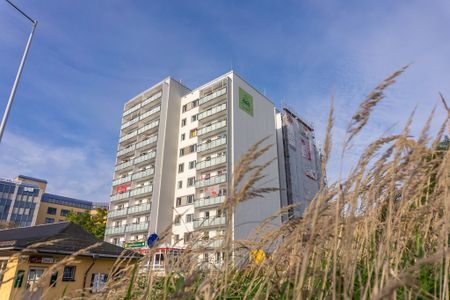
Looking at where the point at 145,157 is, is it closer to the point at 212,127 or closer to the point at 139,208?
the point at 139,208

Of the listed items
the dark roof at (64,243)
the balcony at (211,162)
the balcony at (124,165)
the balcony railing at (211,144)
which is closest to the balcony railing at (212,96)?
the balcony railing at (211,144)

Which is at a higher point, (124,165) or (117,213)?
(124,165)

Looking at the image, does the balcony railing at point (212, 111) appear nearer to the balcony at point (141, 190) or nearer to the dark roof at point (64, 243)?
the balcony at point (141, 190)

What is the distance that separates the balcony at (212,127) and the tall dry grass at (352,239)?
32189 millimetres

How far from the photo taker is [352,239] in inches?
52.6

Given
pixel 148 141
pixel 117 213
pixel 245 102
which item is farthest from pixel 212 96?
pixel 117 213

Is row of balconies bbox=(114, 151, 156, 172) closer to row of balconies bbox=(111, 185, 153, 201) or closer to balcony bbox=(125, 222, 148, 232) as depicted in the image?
row of balconies bbox=(111, 185, 153, 201)

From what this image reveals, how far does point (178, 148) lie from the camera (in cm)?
3944

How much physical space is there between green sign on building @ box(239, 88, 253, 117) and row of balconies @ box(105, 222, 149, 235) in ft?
58.0

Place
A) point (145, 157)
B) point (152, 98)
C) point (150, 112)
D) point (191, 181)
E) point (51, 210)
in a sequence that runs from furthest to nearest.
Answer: point (51, 210) < point (152, 98) < point (150, 112) < point (145, 157) < point (191, 181)

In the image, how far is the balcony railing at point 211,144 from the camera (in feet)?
111

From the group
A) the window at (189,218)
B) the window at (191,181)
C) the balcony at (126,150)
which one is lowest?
the window at (189,218)

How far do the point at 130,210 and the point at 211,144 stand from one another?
12.8 meters

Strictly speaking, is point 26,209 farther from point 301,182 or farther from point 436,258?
point 436,258
